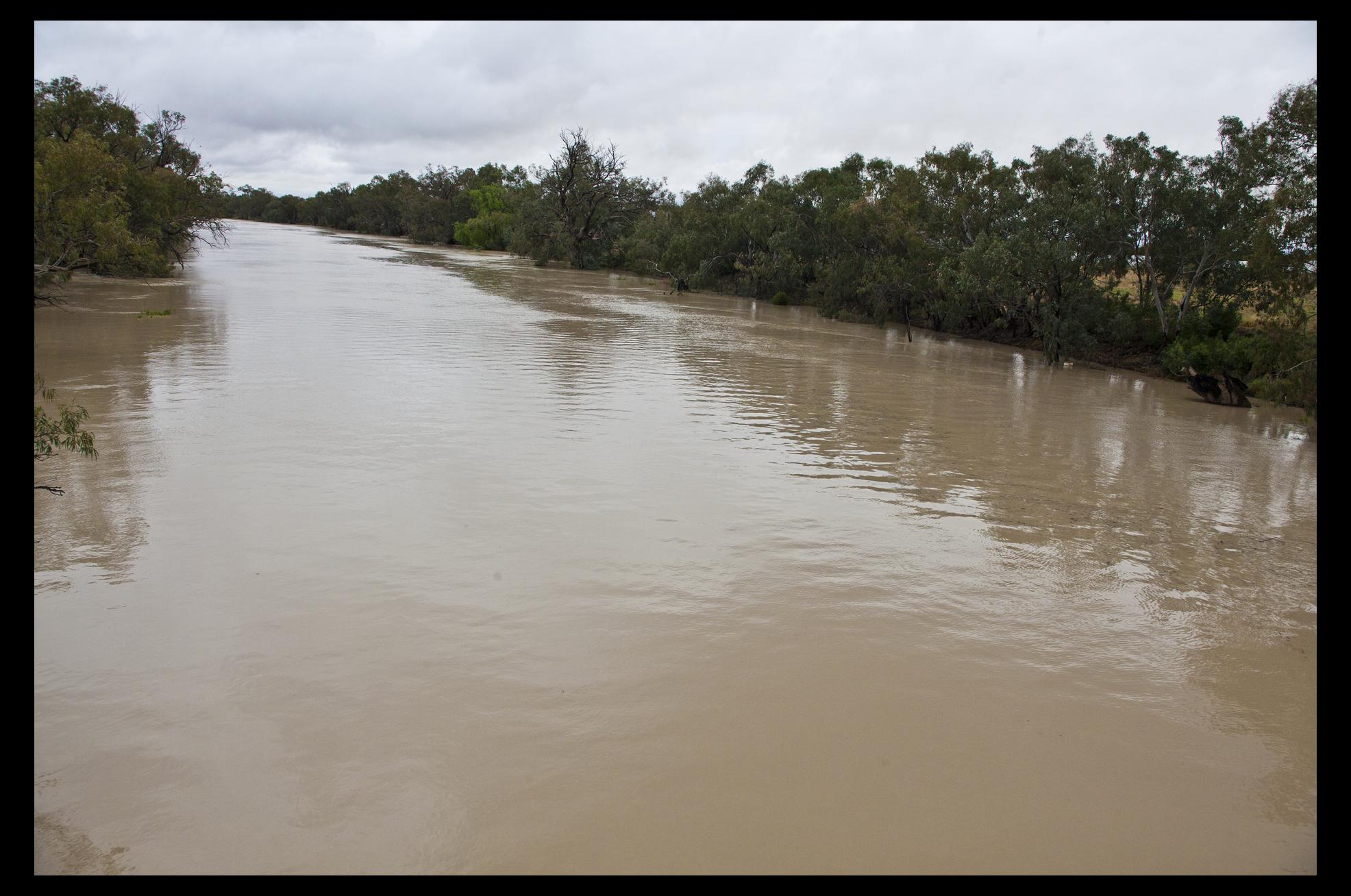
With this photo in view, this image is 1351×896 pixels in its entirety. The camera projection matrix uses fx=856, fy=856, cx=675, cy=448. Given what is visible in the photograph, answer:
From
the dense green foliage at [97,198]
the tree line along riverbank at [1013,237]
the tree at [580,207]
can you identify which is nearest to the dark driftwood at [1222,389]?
the tree line along riverbank at [1013,237]

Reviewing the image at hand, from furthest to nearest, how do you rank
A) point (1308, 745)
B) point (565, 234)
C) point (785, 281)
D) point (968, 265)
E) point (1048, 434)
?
point (565, 234)
point (785, 281)
point (968, 265)
point (1048, 434)
point (1308, 745)

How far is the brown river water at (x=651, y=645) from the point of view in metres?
3.83

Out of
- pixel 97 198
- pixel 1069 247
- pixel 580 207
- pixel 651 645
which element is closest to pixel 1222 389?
pixel 1069 247

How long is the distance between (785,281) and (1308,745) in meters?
35.1

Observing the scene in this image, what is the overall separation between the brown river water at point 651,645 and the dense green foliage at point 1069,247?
19.9ft

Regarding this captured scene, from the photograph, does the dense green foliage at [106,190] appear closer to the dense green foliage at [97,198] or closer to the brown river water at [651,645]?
the dense green foliage at [97,198]

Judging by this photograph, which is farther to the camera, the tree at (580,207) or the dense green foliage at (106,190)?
the tree at (580,207)

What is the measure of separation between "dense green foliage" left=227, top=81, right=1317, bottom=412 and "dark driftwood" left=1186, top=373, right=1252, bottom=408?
1.24ft

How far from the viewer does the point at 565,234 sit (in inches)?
2302

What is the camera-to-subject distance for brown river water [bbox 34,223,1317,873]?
383cm

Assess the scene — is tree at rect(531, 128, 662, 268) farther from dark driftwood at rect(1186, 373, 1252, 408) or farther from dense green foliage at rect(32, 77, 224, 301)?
dark driftwood at rect(1186, 373, 1252, 408)

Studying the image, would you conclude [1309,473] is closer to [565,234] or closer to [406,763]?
[406,763]

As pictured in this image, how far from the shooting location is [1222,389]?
18.7 meters

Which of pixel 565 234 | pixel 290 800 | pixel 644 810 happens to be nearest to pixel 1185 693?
pixel 644 810
